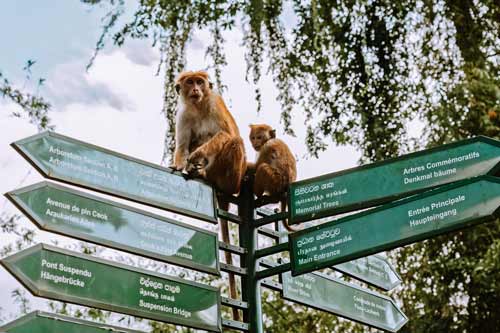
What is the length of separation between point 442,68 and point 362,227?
9.31ft

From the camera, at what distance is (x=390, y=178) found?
3777 millimetres

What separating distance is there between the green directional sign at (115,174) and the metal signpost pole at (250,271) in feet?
0.74

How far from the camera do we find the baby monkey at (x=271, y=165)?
4801mm

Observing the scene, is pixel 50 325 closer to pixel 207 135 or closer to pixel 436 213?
pixel 436 213

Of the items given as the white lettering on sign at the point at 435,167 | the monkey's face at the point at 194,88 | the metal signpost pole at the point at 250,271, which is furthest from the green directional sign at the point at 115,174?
the monkey's face at the point at 194,88

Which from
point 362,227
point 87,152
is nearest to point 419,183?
point 362,227

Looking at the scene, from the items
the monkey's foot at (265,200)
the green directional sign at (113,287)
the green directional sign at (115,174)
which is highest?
the monkey's foot at (265,200)

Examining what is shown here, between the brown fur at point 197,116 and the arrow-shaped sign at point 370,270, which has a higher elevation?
the brown fur at point 197,116

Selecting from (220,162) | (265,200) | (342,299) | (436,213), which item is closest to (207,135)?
(220,162)

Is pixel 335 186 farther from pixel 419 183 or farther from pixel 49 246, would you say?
pixel 49 246

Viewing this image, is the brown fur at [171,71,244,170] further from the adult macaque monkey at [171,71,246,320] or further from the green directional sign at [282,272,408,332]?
the green directional sign at [282,272,408,332]

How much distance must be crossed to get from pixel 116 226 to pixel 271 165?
1.79m

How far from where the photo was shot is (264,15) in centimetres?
522

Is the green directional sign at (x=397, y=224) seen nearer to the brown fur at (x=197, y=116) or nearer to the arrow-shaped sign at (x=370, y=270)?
the arrow-shaped sign at (x=370, y=270)
